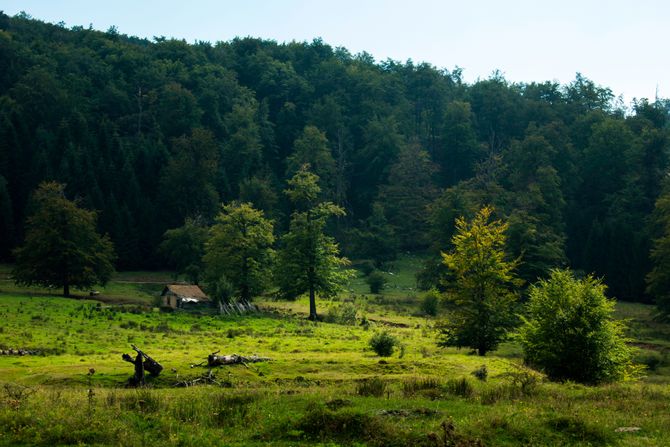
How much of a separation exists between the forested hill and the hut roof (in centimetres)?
3093

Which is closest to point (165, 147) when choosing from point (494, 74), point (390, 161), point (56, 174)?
point (56, 174)

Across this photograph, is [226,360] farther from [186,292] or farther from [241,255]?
[241,255]

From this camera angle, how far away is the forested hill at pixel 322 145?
98.6 metres

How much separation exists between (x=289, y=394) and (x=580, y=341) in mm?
13810

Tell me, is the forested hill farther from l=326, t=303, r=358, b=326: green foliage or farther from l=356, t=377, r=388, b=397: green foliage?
l=356, t=377, r=388, b=397: green foliage

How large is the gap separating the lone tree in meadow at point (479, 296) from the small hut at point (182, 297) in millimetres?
28531

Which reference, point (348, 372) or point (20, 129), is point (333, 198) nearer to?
point (20, 129)

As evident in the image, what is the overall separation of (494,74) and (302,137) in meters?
56.6

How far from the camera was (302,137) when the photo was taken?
440ft

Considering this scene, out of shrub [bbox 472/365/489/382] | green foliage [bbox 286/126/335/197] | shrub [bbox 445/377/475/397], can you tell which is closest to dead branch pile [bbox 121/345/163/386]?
shrub [bbox 445/377/475/397]

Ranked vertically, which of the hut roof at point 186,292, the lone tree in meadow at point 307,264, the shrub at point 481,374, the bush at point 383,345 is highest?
the lone tree in meadow at point 307,264

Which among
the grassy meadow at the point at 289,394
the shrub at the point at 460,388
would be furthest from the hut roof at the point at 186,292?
the shrub at the point at 460,388

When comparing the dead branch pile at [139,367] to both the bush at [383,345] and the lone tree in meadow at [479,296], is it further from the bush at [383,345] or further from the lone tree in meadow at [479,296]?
the lone tree in meadow at [479,296]

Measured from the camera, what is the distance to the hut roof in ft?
214
